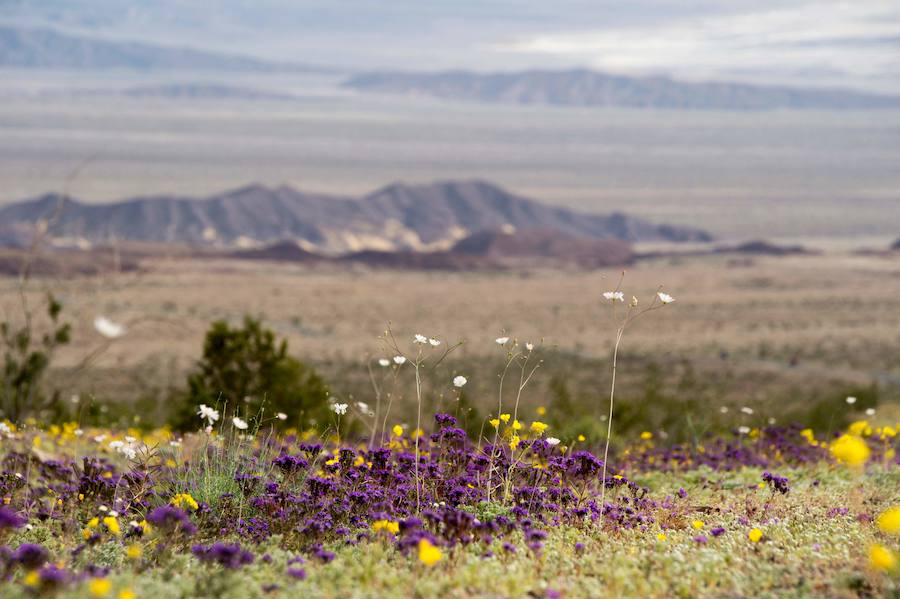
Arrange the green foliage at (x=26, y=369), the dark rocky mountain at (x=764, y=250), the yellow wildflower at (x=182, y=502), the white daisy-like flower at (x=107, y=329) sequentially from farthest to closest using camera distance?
the dark rocky mountain at (x=764, y=250), the green foliage at (x=26, y=369), the yellow wildflower at (x=182, y=502), the white daisy-like flower at (x=107, y=329)

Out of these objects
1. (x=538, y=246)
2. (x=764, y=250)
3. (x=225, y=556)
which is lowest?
(x=538, y=246)

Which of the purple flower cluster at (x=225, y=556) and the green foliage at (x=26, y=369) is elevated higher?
the purple flower cluster at (x=225, y=556)

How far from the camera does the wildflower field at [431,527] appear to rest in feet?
16.6

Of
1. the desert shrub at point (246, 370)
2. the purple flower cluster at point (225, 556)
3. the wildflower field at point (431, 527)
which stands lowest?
the desert shrub at point (246, 370)

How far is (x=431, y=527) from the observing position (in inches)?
233

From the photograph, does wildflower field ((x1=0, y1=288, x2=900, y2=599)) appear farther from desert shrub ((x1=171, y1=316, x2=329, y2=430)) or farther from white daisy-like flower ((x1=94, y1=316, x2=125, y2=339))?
desert shrub ((x1=171, y1=316, x2=329, y2=430))

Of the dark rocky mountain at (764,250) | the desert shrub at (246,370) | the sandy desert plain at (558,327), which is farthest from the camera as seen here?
the dark rocky mountain at (764,250)

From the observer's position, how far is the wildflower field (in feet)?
16.6

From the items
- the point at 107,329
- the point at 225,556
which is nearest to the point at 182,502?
the point at 225,556

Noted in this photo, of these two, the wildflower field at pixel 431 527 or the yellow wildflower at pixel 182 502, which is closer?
the wildflower field at pixel 431 527

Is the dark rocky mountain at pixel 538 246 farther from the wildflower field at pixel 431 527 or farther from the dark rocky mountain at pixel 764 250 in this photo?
the wildflower field at pixel 431 527

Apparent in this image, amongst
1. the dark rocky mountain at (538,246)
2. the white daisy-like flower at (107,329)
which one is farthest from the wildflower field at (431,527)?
the dark rocky mountain at (538,246)

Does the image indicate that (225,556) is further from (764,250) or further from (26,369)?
(764,250)

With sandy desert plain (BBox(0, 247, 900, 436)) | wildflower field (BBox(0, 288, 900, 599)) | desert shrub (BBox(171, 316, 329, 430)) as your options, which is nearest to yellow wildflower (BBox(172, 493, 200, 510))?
wildflower field (BBox(0, 288, 900, 599))
